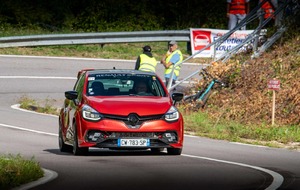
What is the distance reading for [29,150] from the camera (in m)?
20.8

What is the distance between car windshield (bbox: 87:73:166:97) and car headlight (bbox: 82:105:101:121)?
85 cm

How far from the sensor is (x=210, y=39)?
122 ft

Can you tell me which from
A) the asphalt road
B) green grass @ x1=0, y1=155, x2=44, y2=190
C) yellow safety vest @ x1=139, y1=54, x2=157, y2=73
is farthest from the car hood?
yellow safety vest @ x1=139, y1=54, x2=157, y2=73

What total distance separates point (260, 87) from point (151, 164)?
36.7 ft

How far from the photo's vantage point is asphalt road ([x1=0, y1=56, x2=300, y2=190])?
594 inches

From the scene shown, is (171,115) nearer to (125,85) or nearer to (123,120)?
(123,120)

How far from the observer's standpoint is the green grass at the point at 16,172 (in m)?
14.2

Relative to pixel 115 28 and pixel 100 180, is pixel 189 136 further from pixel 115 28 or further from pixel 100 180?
pixel 115 28

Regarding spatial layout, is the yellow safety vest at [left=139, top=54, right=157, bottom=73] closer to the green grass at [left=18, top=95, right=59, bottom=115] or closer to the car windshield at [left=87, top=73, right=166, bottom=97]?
the green grass at [left=18, top=95, right=59, bottom=115]

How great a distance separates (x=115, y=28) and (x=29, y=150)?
21898mm

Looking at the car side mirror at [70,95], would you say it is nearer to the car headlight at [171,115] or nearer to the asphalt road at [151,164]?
the asphalt road at [151,164]

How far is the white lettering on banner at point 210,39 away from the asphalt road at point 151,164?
26.7 ft

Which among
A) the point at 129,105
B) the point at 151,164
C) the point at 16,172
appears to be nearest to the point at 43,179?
the point at 16,172

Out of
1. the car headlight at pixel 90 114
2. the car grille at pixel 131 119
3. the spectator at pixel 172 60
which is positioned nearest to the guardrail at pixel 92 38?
the spectator at pixel 172 60
